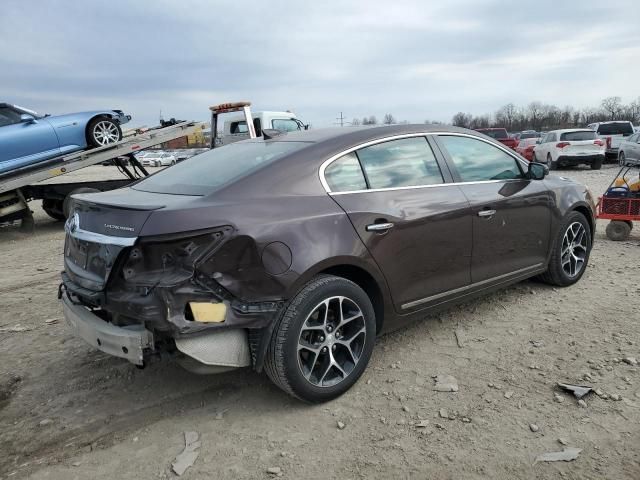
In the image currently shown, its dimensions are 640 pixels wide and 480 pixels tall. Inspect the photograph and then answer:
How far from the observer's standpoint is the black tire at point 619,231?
6703 mm

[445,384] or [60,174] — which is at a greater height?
[60,174]

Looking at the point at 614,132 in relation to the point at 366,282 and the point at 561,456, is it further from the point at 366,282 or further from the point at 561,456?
the point at 561,456

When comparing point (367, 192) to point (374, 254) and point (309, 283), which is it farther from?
point (309, 283)

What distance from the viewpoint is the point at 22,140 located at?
9500 mm

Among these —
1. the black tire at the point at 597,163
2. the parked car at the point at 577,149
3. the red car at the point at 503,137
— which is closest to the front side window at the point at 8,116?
the parked car at the point at 577,149

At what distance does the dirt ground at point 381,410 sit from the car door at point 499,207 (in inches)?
19.4

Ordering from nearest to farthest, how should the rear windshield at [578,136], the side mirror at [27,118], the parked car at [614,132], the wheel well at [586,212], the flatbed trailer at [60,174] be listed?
the wheel well at [586,212] < the flatbed trailer at [60,174] < the side mirror at [27,118] < the rear windshield at [578,136] < the parked car at [614,132]

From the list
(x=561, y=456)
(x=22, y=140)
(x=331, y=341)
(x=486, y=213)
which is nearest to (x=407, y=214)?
(x=486, y=213)

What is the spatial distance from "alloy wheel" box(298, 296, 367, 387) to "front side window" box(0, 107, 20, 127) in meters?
9.08

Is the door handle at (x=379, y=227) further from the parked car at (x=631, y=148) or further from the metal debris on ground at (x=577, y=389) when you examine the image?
the parked car at (x=631, y=148)

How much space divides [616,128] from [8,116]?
22.8 metres

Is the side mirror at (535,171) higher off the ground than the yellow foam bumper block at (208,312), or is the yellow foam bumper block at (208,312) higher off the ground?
the side mirror at (535,171)

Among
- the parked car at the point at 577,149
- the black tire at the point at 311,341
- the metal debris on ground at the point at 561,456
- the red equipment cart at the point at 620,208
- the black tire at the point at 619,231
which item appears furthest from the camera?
the parked car at the point at 577,149

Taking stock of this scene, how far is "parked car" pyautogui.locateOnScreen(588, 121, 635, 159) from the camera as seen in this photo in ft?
69.3
